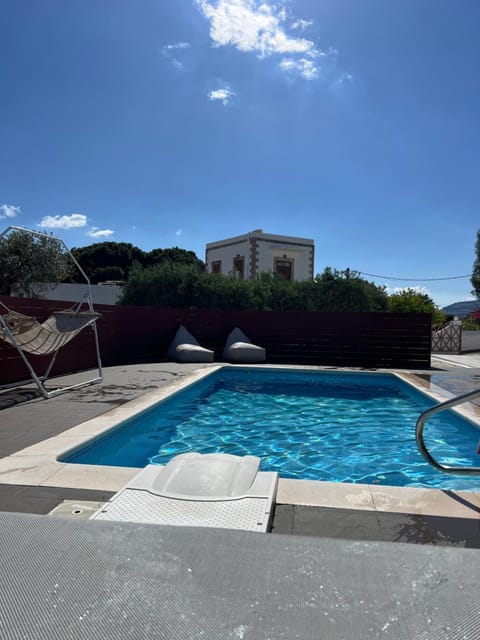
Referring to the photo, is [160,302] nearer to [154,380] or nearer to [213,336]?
[213,336]

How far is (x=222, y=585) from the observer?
6.02 feet

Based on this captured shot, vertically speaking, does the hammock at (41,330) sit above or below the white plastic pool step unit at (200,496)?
above

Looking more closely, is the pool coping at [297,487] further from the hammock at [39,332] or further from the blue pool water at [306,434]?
the hammock at [39,332]

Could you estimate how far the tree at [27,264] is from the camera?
1959 centimetres

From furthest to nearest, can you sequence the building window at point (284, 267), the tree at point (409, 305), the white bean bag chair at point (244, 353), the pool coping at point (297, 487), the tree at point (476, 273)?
the building window at point (284, 267) → the tree at point (409, 305) → the tree at point (476, 273) → the white bean bag chair at point (244, 353) → the pool coping at point (297, 487)

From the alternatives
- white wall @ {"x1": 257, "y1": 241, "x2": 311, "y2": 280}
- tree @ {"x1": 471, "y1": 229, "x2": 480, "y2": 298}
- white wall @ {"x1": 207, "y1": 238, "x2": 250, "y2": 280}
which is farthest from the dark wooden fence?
white wall @ {"x1": 257, "y1": 241, "x2": 311, "y2": 280}

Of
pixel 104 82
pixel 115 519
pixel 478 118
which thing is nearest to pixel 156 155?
pixel 104 82

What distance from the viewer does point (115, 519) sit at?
245 centimetres

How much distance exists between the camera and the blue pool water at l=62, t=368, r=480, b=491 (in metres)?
4.84

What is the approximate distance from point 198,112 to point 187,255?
1398 inches

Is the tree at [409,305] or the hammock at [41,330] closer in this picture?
the hammock at [41,330]

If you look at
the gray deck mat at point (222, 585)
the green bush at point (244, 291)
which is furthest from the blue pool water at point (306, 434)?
the green bush at point (244, 291)

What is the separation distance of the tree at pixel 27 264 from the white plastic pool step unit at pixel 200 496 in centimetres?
1891

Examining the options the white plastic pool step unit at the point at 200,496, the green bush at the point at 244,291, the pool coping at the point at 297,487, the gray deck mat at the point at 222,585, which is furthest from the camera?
the green bush at the point at 244,291
